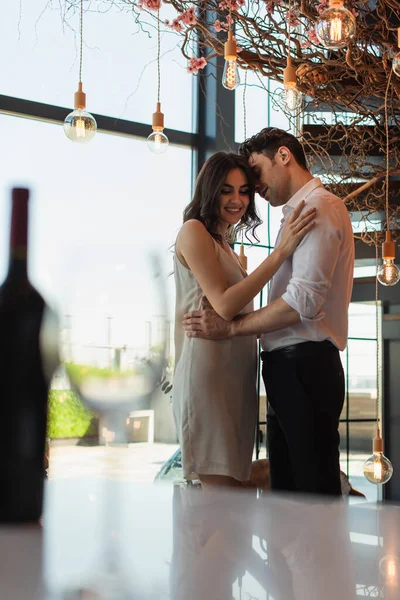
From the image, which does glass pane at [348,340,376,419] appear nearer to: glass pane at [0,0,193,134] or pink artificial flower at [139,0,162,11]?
glass pane at [0,0,193,134]

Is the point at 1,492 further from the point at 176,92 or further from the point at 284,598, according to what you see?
the point at 176,92

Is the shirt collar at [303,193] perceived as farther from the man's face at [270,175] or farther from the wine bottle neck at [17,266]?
the wine bottle neck at [17,266]

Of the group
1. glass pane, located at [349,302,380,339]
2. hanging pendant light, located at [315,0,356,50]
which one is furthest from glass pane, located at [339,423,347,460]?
hanging pendant light, located at [315,0,356,50]

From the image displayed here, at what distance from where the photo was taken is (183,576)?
280mm

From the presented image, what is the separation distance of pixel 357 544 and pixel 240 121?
19.9 feet

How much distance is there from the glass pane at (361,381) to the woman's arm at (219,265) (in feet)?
21.2

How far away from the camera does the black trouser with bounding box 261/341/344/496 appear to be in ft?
4.87

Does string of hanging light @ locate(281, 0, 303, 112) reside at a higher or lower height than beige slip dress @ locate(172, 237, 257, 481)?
higher

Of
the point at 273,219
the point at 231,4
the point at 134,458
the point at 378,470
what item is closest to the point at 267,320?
the point at 231,4

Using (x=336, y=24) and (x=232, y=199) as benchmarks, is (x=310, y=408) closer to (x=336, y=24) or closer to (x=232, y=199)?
(x=232, y=199)

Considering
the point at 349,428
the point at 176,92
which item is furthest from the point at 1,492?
the point at 349,428

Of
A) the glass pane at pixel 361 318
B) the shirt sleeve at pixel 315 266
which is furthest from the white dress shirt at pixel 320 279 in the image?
the glass pane at pixel 361 318

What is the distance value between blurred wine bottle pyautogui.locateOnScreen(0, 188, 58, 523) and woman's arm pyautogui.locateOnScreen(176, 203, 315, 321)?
1007mm

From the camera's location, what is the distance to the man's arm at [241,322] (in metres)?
1.46
